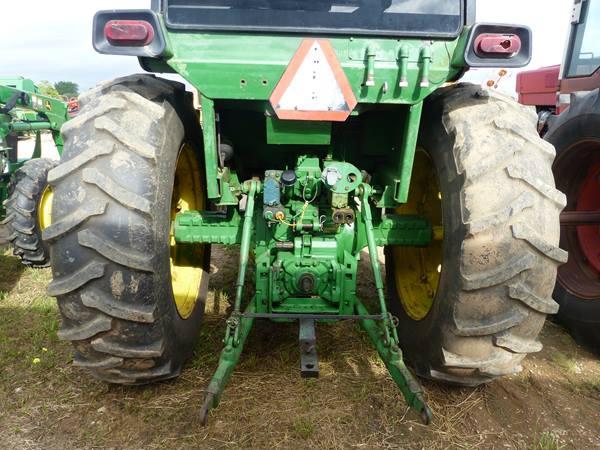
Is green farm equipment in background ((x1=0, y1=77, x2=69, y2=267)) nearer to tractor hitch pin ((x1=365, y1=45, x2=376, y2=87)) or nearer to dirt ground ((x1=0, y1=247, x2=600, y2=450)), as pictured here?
dirt ground ((x1=0, y1=247, x2=600, y2=450))

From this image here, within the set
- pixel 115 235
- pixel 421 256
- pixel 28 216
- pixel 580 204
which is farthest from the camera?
pixel 28 216

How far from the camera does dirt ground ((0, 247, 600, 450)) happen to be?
2293 mm

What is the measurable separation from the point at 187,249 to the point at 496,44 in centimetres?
217

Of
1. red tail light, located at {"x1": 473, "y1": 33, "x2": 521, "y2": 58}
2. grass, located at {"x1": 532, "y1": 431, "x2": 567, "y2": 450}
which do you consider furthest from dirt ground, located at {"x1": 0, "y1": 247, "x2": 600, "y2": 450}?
red tail light, located at {"x1": 473, "y1": 33, "x2": 521, "y2": 58}

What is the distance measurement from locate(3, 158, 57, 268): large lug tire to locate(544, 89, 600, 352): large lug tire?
4182 mm

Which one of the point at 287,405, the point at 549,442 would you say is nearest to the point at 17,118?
the point at 287,405

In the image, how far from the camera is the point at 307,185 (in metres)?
2.54

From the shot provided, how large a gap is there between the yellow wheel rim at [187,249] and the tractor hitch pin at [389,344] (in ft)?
3.58

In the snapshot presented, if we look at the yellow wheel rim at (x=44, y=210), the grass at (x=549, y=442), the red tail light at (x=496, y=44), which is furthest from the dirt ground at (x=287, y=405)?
the red tail light at (x=496, y=44)

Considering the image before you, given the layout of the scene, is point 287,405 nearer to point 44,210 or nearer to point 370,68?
point 370,68

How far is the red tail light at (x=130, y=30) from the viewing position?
2053mm

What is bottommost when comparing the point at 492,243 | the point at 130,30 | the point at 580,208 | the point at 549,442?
the point at 549,442

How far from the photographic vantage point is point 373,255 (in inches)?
91.9

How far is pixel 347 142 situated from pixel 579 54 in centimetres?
321
